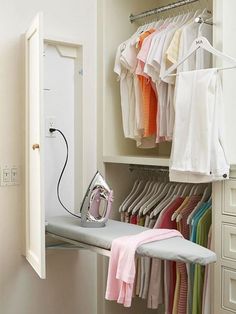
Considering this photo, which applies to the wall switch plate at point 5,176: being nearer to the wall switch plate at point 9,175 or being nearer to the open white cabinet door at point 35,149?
the wall switch plate at point 9,175

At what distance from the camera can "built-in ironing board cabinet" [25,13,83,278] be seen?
2.22m

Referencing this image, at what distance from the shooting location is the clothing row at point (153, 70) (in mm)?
2299

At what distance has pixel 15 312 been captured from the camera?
2.44m

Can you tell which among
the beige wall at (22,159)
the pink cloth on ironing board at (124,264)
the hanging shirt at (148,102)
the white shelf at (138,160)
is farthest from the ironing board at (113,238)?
the hanging shirt at (148,102)

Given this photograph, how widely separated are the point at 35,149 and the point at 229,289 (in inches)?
45.0

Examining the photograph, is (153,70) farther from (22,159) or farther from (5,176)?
(5,176)

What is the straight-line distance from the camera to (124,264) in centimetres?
178

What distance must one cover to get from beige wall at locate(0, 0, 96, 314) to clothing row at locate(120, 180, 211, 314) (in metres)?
0.39

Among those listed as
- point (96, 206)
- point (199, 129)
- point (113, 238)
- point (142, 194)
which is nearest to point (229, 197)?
point (199, 129)

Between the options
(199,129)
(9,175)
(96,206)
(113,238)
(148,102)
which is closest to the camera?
(113,238)

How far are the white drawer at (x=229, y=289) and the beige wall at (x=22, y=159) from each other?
980 mm

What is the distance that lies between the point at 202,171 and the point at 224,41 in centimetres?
63

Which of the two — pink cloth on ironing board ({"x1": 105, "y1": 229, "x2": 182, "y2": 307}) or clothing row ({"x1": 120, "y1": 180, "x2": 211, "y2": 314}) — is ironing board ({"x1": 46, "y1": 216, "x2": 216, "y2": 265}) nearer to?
pink cloth on ironing board ({"x1": 105, "y1": 229, "x2": 182, "y2": 307})

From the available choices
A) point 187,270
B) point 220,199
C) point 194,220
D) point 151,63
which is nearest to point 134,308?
→ point 187,270
